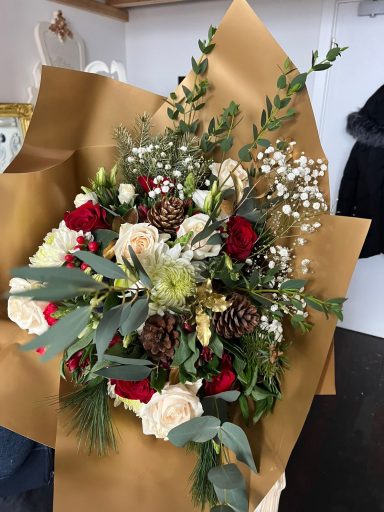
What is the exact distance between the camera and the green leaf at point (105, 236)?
626mm

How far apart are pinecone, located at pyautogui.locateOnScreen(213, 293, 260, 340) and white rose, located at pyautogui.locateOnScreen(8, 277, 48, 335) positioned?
0.25 meters

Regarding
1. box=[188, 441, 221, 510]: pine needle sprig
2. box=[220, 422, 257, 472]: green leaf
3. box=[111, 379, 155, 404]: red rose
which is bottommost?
box=[188, 441, 221, 510]: pine needle sprig

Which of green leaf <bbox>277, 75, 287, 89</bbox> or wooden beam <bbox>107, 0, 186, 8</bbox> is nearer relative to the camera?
green leaf <bbox>277, 75, 287, 89</bbox>

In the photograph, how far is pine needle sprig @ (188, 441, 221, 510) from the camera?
→ 21.7 inches

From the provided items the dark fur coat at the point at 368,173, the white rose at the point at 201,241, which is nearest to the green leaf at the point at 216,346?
the white rose at the point at 201,241

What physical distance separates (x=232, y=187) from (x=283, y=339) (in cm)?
26

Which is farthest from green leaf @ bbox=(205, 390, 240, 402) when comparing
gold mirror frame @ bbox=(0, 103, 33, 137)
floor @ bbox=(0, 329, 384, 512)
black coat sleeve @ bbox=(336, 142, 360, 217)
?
black coat sleeve @ bbox=(336, 142, 360, 217)

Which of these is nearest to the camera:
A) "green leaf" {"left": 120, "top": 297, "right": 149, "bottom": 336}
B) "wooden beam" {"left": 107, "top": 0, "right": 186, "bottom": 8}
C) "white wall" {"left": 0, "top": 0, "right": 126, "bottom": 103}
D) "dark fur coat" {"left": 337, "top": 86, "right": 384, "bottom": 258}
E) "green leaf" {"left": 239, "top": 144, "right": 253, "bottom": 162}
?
"green leaf" {"left": 120, "top": 297, "right": 149, "bottom": 336}

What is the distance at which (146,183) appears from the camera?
0.68 meters

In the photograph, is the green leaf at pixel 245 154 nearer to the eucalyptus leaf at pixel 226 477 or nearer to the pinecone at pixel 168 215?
the pinecone at pixel 168 215

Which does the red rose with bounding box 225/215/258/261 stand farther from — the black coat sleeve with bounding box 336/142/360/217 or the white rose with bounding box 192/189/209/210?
the black coat sleeve with bounding box 336/142/360/217

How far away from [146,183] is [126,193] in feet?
0.13

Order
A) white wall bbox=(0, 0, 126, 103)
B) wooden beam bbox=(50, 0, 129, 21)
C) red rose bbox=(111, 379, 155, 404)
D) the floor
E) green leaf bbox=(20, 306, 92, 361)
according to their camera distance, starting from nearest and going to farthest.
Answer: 1. green leaf bbox=(20, 306, 92, 361)
2. red rose bbox=(111, 379, 155, 404)
3. the floor
4. white wall bbox=(0, 0, 126, 103)
5. wooden beam bbox=(50, 0, 129, 21)

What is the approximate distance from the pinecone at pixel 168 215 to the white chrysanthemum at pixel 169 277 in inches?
2.1
